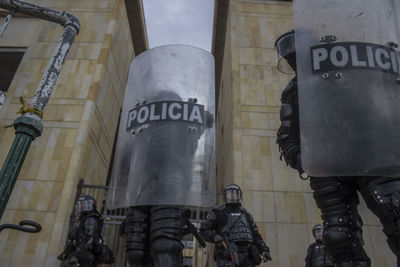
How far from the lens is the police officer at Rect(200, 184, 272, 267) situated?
354 centimetres

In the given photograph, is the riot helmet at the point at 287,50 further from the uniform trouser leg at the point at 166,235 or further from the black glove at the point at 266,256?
the black glove at the point at 266,256

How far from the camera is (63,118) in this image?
23.1 feet

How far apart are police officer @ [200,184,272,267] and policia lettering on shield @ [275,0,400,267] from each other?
165 cm

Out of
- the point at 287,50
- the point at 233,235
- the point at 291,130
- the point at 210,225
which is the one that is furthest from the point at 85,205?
the point at 287,50

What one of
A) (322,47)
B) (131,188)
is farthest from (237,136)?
(322,47)

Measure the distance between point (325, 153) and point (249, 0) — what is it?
8.20 meters

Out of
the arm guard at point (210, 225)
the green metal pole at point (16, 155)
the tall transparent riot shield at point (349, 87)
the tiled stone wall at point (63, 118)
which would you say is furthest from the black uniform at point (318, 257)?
the tiled stone wall at point (63, 118)

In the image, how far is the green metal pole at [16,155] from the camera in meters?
1.81

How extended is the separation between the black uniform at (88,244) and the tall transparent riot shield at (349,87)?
3.56m

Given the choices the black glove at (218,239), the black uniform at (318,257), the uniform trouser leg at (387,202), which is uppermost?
the black uniform at (318,257)

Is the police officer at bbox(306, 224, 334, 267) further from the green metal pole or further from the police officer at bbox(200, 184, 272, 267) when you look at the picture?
the green metal pole

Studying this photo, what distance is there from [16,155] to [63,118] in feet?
18.1

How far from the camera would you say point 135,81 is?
10.8ft

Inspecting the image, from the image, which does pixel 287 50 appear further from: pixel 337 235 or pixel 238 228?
pixel 238 228
